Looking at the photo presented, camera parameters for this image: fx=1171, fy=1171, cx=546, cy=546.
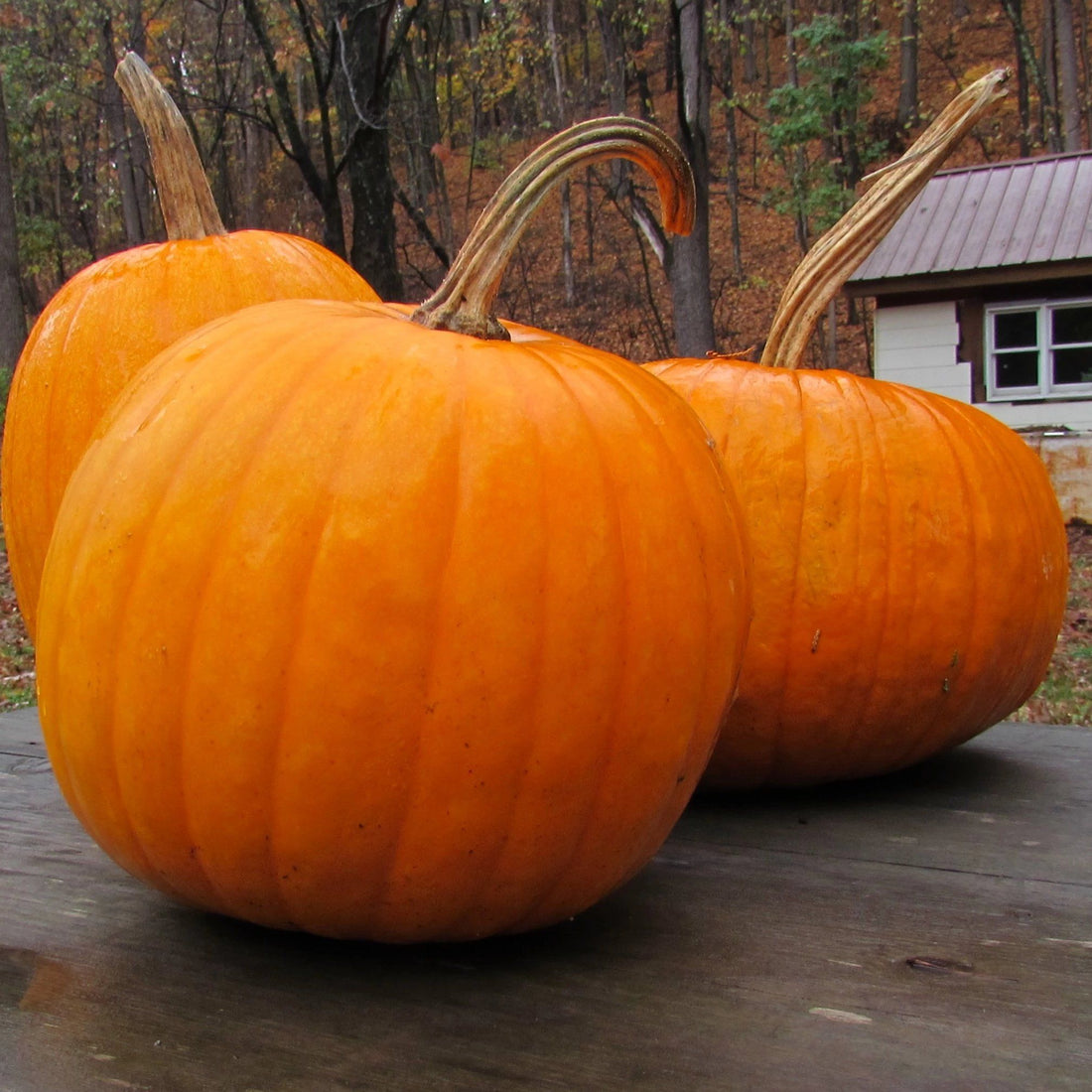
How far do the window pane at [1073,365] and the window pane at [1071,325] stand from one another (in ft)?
0.29

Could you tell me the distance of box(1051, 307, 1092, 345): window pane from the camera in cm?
993

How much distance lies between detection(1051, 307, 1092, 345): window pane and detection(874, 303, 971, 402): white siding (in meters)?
0.77

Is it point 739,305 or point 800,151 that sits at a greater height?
point 800,151

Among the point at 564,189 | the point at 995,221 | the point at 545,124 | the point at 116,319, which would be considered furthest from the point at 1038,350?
the point at 564,189

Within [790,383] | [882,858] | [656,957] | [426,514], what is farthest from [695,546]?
[790,383]

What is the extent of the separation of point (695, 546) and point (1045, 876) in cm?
62

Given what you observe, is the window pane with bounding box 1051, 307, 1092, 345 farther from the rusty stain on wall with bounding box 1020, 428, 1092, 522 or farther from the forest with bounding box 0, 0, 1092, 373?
the forest with bounding box 0, 0, 1092, 373

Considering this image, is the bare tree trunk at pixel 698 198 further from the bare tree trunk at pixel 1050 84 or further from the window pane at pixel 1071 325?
the bare tree trunk at pixel 1050 84

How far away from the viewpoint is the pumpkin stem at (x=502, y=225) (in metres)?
1.17

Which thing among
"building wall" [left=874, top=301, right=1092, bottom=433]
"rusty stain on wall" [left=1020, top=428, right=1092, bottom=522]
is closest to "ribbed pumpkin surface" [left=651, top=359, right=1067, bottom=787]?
"rusty stain on wall" [left=1020, top=428, right=1092, bottom=522]

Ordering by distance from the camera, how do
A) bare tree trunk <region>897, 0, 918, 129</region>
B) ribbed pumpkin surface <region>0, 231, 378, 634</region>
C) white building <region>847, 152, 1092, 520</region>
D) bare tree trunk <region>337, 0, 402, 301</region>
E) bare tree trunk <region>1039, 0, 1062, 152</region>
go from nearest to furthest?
1. ribbed pumpkin surface <region>0, 231, 378, 634</region>
2. bare tree trunk <region>337, 0, 402, 301</region>
3. white building <region>847, 152, 1092, 520</region>
4. bare tree trunk <region>1039, 0, 1062, 152</region>
5. bare tree trunk <region>897, 0, 918, 129</region>

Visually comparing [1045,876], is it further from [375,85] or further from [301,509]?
[375,85]

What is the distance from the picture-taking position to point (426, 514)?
3.19ft

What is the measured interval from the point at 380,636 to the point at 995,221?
10494 mm
